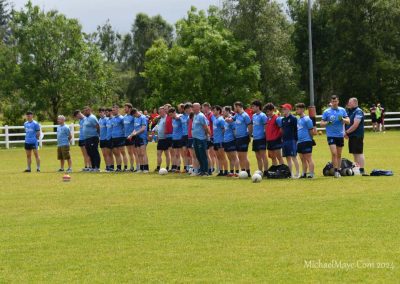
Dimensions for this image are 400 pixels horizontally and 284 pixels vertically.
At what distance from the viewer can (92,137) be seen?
83.0 ft

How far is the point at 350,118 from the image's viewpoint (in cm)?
1995

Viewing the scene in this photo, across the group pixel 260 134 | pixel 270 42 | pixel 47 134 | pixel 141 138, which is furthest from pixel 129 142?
pixel 270 42

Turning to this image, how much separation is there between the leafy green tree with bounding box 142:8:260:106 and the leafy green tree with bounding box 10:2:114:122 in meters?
8.51

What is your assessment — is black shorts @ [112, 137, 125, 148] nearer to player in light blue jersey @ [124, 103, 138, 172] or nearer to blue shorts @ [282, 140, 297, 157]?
player in light blue jersey @ [124, 103, 138, 172]

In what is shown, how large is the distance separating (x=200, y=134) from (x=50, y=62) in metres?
38.7

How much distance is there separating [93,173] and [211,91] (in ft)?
137

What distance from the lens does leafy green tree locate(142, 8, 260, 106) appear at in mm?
64438

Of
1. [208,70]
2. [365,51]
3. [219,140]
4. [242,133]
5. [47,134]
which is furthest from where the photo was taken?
[208,70]

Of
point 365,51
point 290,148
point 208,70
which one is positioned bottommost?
point 290,148

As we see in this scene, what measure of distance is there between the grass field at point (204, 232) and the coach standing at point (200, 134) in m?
2.68

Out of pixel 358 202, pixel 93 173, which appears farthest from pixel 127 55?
pixel 358 202

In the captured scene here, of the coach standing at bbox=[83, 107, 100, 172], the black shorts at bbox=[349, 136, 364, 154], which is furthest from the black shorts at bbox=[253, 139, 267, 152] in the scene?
the coach standing at bbox=[83, 107, 100, 172]

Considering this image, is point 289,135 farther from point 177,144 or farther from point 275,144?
point 177,144

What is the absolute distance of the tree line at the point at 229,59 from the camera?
5784 centimetres
